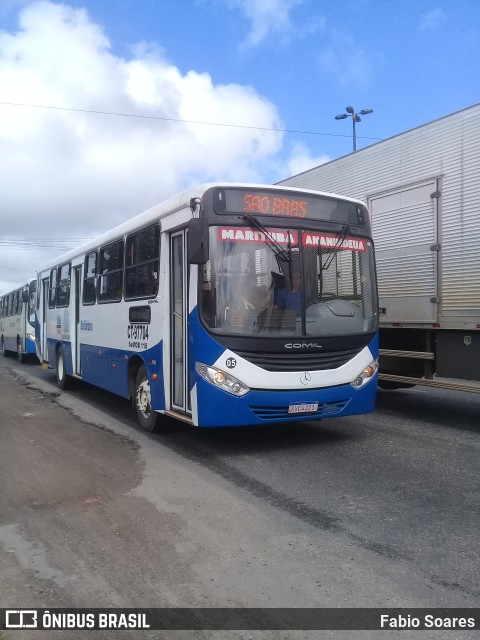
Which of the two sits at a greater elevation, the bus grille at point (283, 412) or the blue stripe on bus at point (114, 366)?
the blue stripe on bus at point (114, 366)

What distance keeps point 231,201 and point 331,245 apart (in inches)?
55.1

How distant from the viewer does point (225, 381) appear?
21.2 ft

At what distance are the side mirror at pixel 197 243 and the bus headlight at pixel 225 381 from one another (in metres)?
1.20

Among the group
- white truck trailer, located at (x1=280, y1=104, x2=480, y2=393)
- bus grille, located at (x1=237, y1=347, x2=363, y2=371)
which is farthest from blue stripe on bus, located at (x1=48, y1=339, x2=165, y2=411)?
white truck trailer, located at (x1=280, y1=104, x2=480, y2=393)

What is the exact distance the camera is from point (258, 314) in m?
6.61

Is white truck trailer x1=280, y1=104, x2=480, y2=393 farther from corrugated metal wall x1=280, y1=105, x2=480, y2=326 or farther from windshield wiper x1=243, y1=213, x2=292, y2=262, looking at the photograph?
windshield wiper x1=243, y1=213, x2=292, y2=262

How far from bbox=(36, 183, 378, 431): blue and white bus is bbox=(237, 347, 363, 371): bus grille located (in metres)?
0.01

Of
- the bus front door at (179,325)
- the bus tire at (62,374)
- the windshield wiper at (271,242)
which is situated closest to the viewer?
the windshield wiper at (271,242)

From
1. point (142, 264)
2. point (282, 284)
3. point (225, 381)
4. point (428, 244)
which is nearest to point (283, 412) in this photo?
point (225, 381)

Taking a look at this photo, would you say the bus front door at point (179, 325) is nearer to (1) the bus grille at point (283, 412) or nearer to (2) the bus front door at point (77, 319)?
(1) the bus grille at point (283, 412)

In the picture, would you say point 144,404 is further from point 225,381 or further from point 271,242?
point 271,242

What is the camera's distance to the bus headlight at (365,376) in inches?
282

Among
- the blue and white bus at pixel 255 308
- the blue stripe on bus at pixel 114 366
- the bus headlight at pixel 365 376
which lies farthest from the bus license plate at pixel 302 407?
the blue stripe on bus at pixel 114 366

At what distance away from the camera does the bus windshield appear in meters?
6.53
